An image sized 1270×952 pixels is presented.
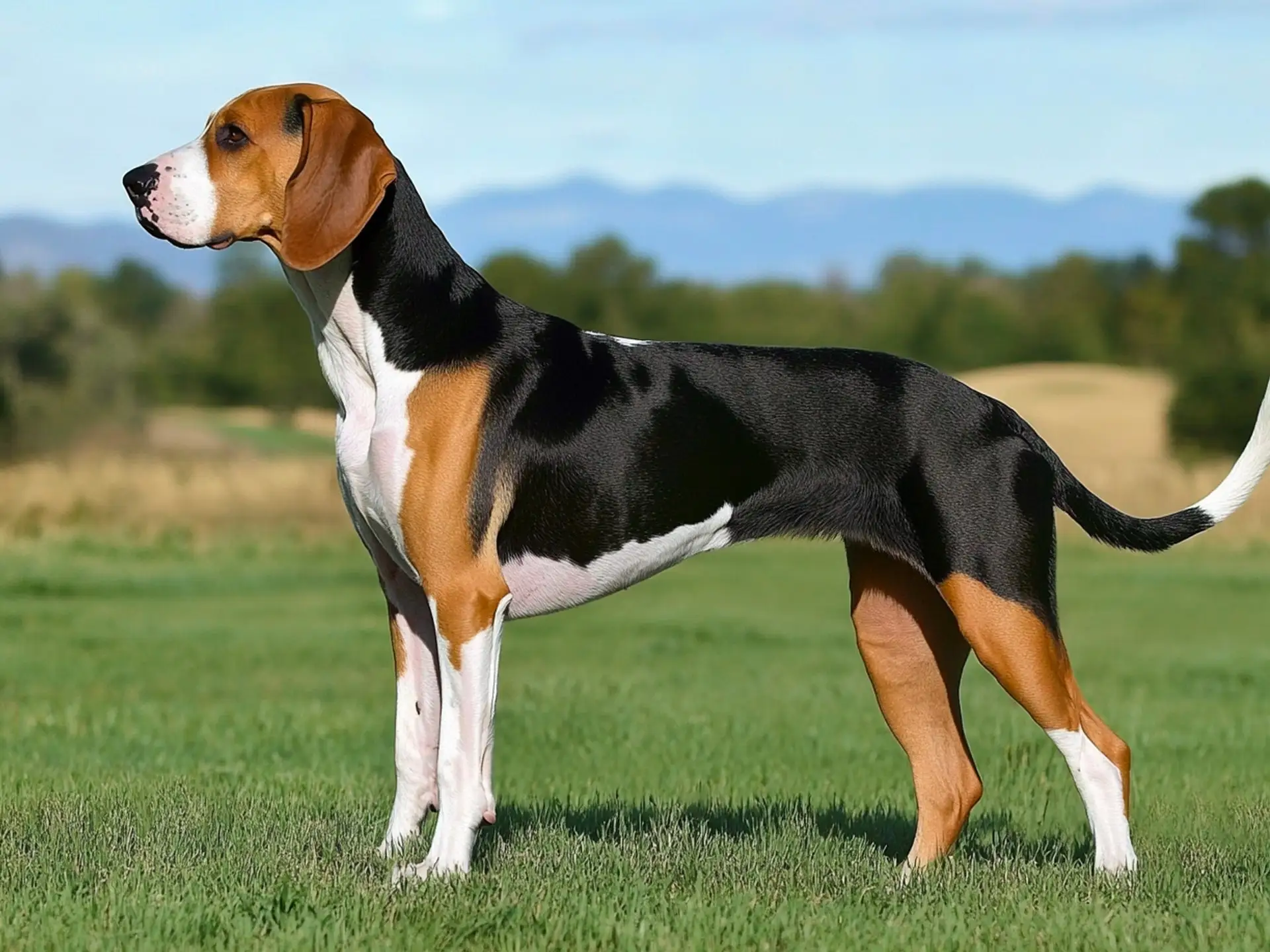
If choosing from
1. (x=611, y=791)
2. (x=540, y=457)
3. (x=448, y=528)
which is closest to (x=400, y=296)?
(x=540, y=457)

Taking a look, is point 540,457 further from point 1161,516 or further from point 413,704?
point 1161,516

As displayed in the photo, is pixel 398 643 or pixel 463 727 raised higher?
pixel 398 643

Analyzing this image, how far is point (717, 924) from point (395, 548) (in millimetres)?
1796

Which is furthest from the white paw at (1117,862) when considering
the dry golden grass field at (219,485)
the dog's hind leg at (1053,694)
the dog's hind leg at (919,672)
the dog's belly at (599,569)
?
the dry golden grass field at (219,485)

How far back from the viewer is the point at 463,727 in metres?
6.15

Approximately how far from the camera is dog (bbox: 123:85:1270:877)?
6039mm

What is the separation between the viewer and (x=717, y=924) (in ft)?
18.8

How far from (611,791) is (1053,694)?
3197 millimetres

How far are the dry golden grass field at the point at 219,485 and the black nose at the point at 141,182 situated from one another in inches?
792

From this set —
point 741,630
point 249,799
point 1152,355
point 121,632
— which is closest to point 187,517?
point 121,632

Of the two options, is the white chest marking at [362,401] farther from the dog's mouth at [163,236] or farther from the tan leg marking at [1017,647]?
the tan leg marking at [1017,647]

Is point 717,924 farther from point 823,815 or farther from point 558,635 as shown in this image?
point 558,635

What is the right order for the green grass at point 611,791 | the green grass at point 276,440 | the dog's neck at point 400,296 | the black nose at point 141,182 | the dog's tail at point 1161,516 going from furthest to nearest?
the green grass at point 276,440, the dog's tail at point 1161,516, the dog's neck at point 400,296, the black nose at point 141,182, the green grass at point 611,791

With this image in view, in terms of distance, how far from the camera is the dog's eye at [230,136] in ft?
19.7
